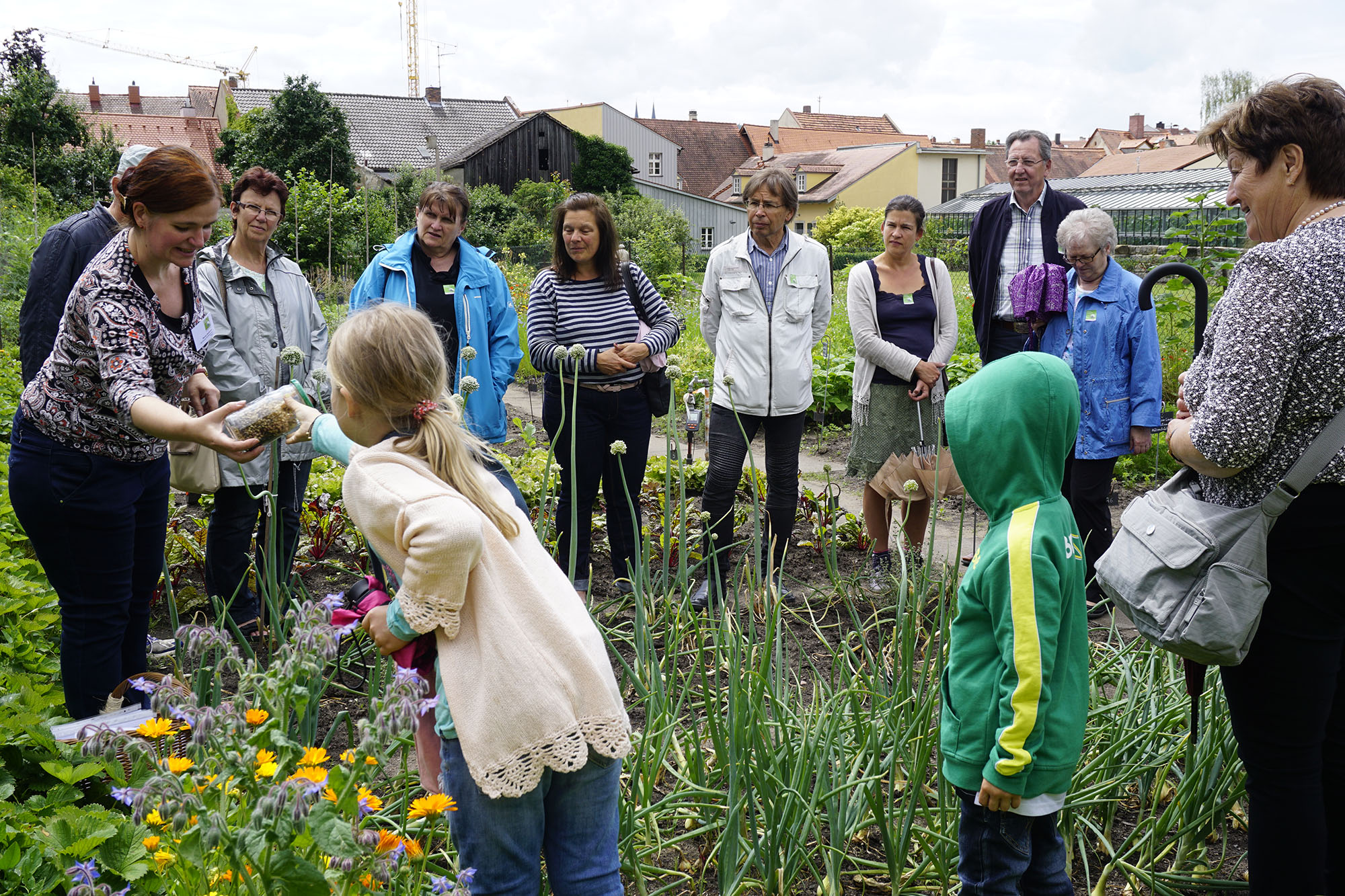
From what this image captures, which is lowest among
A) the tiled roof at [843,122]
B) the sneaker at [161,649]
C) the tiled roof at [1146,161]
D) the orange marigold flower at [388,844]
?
the sneaker at [161,649]

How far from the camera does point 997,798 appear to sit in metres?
1.65

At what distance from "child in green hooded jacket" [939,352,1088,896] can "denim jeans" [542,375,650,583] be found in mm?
2220

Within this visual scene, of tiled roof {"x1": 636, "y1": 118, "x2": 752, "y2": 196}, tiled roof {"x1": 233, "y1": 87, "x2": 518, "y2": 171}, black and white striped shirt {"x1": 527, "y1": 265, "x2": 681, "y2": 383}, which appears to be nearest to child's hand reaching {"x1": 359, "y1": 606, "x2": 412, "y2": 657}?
black and white striped shirt {"x1": 527, "y1": 265, "x2": 681, "y2": 383}

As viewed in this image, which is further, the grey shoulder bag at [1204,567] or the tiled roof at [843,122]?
the tiled roof at [843,122]

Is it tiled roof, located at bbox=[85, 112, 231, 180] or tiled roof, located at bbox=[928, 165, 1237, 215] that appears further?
tiled roof, located at bbox=[85, 112, 231, 180]

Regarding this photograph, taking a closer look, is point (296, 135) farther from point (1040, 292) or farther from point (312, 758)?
point (312, 758)

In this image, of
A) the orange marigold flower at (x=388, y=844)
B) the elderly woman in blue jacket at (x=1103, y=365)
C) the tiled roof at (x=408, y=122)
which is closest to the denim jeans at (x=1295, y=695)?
the orange marigold flower at (x=388, y=844)

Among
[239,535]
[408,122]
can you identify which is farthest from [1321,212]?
[408,122]

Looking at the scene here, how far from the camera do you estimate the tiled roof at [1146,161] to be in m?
40.8

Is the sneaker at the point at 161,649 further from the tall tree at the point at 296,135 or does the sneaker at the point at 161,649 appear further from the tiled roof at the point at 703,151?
the tiled roof at the point at 703,151

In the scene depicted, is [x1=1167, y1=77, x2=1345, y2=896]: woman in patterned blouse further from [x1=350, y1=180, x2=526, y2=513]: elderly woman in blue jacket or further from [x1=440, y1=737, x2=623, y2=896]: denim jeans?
[x1=350, y1=180, x2=526, y2=513]: elderly woman in blue jacket

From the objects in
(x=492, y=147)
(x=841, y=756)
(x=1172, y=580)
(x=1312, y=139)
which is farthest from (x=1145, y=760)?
(x=492, y=147)

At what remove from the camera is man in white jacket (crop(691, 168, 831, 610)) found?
4051 mm

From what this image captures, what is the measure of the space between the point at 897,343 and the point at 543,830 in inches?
122
